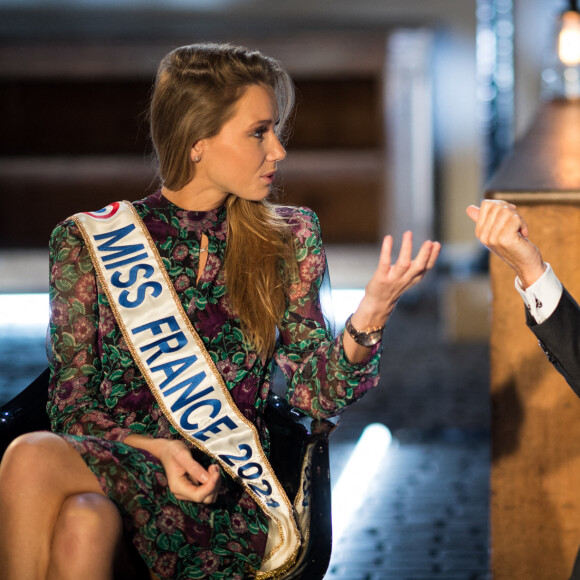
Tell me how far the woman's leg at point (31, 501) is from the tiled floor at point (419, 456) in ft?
3.97

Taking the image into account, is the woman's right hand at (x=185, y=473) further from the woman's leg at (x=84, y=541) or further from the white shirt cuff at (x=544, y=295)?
the white shirt cuff at (x=544, y=295)

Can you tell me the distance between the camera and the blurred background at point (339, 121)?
18.1 ft

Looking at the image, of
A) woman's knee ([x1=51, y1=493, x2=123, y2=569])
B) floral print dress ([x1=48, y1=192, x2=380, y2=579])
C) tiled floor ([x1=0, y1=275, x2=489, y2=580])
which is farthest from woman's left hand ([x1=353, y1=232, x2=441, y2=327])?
tiled floor ([x1=0, y1=275, x2=489, y2=580])

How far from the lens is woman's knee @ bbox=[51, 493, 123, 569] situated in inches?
55.4

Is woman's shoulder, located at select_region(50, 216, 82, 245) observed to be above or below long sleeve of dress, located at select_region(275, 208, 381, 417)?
above

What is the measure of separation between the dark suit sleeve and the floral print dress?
293 mm

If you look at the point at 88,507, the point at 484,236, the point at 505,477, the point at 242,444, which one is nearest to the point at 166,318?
the point at 242,444

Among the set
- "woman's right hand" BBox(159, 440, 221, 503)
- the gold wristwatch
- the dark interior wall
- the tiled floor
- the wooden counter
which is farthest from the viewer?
the dark interior wall

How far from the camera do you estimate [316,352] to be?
1765 mm

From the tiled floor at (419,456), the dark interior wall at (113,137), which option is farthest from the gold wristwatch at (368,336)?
the dark interior wall at (113,137)

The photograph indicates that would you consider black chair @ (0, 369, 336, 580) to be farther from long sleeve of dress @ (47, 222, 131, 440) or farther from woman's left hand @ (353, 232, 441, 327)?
woman's left hand @ (353, 232, 441, 327)

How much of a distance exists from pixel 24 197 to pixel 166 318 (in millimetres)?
5066

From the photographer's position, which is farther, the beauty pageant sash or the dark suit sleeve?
the beauty pageant sash

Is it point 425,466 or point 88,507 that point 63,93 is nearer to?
point 425,466
